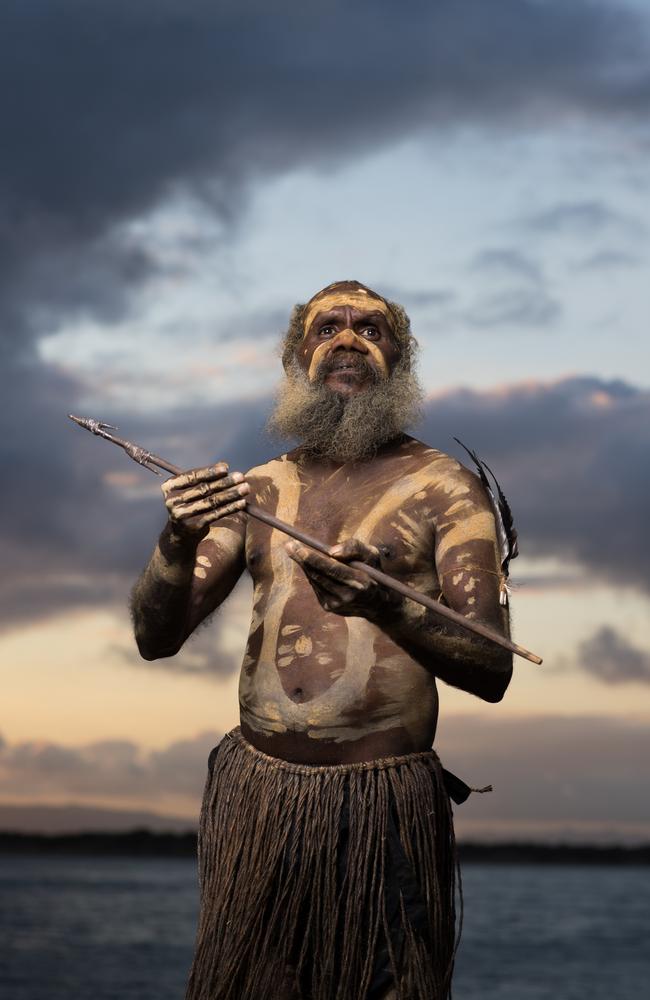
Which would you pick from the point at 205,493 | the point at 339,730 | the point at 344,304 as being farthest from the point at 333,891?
the point at 344,304

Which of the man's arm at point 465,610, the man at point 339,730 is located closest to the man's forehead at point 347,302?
the man at point 339,730

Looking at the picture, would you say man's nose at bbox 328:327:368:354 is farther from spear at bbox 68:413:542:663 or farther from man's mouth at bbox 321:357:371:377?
spear at bbox 68:413:542:663

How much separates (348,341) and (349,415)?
25cm

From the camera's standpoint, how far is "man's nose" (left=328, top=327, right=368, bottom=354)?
4957 millimetres

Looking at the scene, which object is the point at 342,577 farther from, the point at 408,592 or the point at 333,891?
the point at 333,891

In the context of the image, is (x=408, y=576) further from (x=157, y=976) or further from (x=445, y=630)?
(x=157, y=976)

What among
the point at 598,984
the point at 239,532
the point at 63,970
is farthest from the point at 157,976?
the point at 239,532

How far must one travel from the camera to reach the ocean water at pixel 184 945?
105 ft

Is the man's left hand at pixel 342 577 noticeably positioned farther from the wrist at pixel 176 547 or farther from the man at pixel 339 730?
the wrist at pixel 176 547

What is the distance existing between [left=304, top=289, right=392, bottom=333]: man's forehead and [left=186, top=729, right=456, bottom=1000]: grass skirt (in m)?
1.44

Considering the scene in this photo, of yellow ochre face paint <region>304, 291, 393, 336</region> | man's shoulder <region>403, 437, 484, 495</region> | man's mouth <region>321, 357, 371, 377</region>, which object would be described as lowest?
man's shoulder <region>403, 437, 484, 495</region>

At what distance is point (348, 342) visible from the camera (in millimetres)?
4961

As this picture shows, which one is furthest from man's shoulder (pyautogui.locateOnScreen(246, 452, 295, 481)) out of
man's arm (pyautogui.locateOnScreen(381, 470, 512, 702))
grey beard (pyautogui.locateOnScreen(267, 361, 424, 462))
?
man's arm (pyautogui.locateOnScreen(381, 470, 512, 702))

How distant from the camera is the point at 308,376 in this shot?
16.5ft
